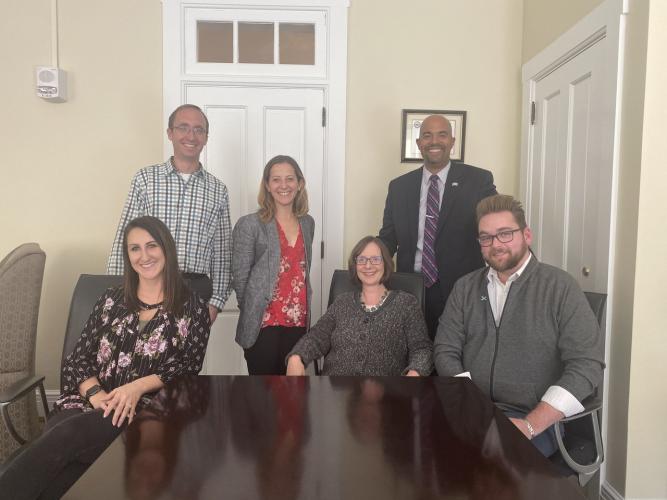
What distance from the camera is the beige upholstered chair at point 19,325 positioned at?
2225 mm

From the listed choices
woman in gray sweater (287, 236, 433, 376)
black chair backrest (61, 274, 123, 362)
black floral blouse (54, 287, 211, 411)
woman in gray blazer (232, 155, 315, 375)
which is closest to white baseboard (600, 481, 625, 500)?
woman in gray sweater (287, 236, 433, 376)

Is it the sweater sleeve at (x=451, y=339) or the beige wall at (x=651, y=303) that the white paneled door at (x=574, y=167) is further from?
the sweater sleeve at (x=451, y=339)

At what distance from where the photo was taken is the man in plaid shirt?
241 centimetres

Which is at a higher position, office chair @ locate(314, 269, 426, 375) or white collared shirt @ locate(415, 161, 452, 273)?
white collared shirt @ locate(415, 161, 452, 273)

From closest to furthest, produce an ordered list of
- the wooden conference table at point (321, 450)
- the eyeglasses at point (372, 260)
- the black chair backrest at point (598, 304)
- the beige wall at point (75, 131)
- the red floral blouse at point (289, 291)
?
the wooden conference table at point (321, 450), the black chair backrest at point (598, 304), the eyeglasses at point (372, 260), the red floral blouse at point (289, 291), the beige wall at point (75, 131)

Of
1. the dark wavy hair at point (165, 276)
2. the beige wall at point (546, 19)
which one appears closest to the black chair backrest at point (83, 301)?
the dark wavy hair at point (165, 276)

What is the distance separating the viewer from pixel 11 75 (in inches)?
124

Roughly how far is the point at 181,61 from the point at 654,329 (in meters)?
2.78

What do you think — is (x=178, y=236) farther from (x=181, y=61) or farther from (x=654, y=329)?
(x=654, y=329)

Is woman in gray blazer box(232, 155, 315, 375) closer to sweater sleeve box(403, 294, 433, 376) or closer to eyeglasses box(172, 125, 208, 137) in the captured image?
eyeglasses box(172, 125, 208, 137)

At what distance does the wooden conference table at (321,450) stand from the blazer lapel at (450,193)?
3.95ft

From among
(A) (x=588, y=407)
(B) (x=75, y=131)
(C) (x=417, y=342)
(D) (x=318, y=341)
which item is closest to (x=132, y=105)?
(B) (x=75, y=131)

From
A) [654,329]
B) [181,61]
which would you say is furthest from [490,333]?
[181,61]

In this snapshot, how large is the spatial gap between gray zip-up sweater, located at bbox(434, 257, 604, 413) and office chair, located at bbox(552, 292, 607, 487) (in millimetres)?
74
